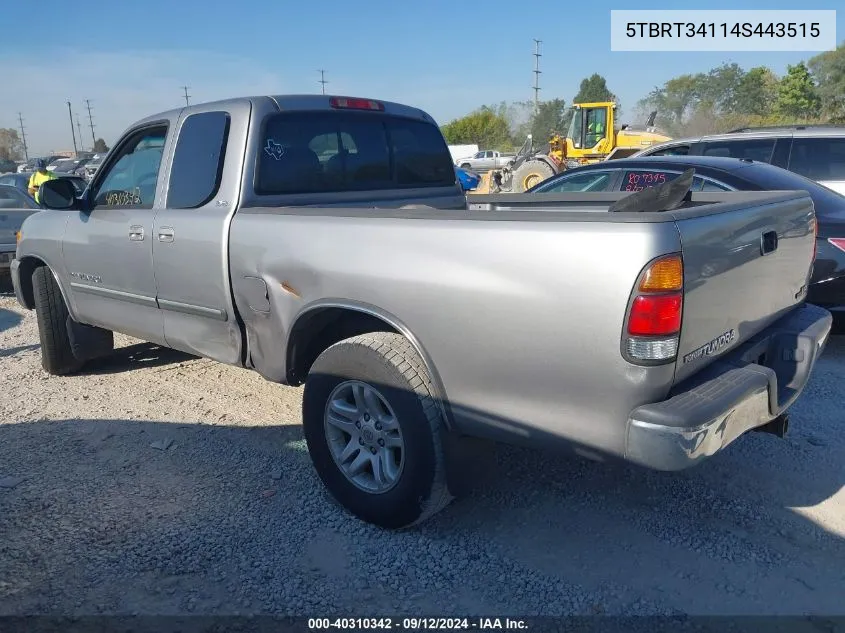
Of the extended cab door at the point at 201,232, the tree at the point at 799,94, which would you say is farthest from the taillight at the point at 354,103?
the tree at the point at 799,94

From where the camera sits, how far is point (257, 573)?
2879mm

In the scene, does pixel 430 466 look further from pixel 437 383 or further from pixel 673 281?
pixel 673 281

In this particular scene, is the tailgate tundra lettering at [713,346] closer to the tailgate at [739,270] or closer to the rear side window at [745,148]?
the tailgate at [739,270]

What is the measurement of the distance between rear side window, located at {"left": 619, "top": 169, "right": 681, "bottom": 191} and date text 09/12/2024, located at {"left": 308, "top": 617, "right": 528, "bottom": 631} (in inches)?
171

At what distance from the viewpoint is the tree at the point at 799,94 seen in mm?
45625

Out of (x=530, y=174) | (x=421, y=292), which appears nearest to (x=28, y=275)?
(x=421, y=292)

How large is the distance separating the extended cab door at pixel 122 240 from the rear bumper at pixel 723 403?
3035mm

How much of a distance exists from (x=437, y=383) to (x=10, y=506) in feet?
7.60

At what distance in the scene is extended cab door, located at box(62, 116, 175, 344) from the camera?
4176 mm

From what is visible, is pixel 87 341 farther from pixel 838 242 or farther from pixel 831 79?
pixel 831 79

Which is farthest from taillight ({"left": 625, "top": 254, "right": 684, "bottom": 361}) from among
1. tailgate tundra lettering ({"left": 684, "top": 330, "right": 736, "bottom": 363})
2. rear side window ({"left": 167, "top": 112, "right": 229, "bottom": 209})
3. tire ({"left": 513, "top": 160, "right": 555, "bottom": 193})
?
tire ({"left": 513, "top": 160, "right": 555, "bottom": 193})

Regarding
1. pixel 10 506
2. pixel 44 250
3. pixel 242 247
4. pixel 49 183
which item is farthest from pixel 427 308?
pixel 44 250

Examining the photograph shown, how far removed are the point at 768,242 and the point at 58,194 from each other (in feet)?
14.1

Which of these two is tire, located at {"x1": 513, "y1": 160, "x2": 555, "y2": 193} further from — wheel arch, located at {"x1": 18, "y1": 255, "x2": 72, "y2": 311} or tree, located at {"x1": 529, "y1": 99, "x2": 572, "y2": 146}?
tree, located at {"x1": 529, "y1": 99, "x2": 572, "y2": 146}
